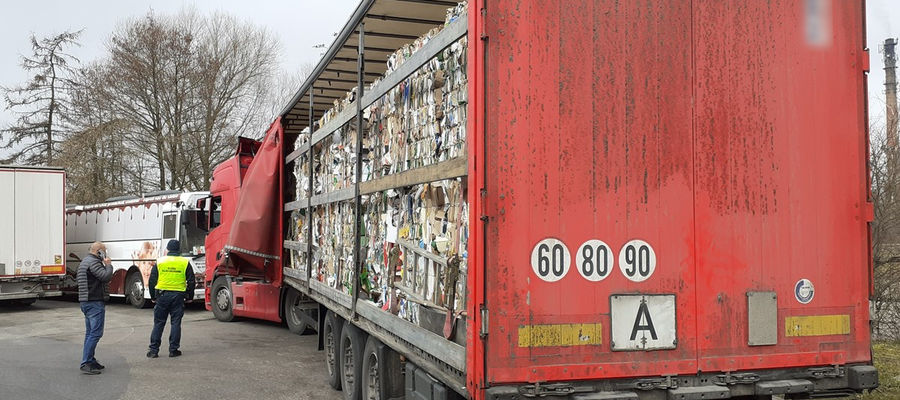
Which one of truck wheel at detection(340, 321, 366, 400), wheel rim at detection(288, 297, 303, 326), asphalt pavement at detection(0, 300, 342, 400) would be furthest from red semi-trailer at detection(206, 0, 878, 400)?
wheel rim at detection(288, 297, 303, 326)

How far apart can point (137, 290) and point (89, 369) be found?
10.3m

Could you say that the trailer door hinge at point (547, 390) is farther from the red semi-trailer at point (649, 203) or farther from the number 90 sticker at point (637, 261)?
the number 90 sticker at point (637, 261)

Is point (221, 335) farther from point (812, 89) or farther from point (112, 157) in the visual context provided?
point (112, 157)

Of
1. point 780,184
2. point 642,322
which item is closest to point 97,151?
point 642,322

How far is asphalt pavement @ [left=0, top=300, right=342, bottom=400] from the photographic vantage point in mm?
8641

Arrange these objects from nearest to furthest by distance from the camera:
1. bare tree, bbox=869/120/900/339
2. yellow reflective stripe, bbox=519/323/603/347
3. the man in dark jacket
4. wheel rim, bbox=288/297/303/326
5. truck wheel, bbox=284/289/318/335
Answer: yellow reflective stripe, bbox=519/323/603/347 < the man in dark jacket < bare tree, bbox=869/120/900/339 < truck wheel, bbox=284/289/318/335 < wheel rim, bbox=288/297/303/326

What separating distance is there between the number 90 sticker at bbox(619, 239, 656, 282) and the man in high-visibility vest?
833cm

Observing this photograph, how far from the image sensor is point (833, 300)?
4508 mm

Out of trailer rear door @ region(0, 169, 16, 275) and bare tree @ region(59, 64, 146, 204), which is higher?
bare tree @ region(59, 64, 146, 204)

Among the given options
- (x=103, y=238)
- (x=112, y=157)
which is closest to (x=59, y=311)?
(x=103, y=238)

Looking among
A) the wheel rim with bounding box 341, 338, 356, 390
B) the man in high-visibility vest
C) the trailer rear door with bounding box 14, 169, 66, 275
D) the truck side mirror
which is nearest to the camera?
the wheel rim with bounding box 341, 338, 356, 390

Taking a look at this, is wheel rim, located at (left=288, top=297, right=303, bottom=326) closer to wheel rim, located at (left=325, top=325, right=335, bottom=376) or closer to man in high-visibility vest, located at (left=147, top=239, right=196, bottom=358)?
man in high-visibility vest, located at (left=147, top=239, right=196, bottom=358)

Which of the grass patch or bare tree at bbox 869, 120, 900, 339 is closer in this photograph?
the grass patch

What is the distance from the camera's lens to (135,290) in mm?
19422
